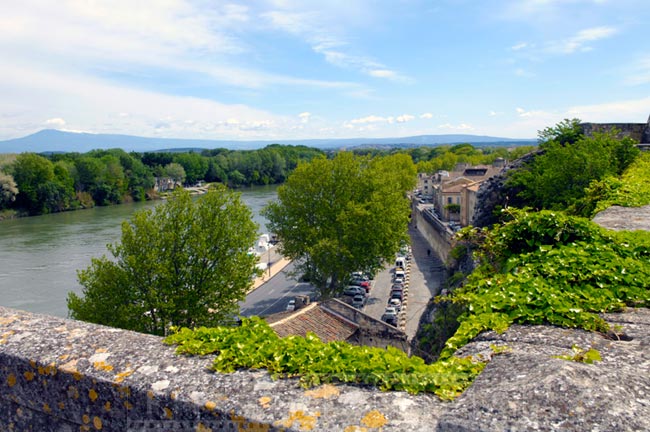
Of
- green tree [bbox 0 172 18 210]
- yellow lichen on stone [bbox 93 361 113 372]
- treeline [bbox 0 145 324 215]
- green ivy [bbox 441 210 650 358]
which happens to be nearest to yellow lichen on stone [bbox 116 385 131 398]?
yellow lichen on stone [bbox 93 361 113 372]

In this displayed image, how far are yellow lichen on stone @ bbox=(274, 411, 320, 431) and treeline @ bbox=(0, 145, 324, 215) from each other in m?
40.1

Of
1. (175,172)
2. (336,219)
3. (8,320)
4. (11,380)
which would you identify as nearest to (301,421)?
(11,380)

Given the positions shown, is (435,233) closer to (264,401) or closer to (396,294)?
(396,294)

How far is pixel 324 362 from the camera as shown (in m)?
2.68

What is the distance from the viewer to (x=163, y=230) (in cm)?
1727

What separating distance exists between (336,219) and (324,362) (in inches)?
913

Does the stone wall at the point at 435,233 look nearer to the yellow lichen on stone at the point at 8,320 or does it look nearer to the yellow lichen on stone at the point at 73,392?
the yellow lichen on stone at the point at 8,320

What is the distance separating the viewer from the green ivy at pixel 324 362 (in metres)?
2.47

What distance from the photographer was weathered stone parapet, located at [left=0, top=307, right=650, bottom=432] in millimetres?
2025

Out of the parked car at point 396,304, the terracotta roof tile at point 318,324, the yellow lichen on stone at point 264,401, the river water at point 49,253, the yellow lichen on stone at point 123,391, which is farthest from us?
the river water at point 49,253

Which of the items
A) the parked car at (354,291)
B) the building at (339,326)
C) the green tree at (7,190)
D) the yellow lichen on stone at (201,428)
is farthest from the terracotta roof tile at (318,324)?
the green tree at (7,190)

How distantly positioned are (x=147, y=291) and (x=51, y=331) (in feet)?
42.9

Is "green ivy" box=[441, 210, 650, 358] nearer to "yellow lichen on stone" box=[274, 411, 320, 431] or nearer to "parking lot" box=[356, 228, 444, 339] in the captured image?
"yellow lichen on stone" box=[274, 411, 320, 431]

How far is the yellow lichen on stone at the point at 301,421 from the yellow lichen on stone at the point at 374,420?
22 cm
